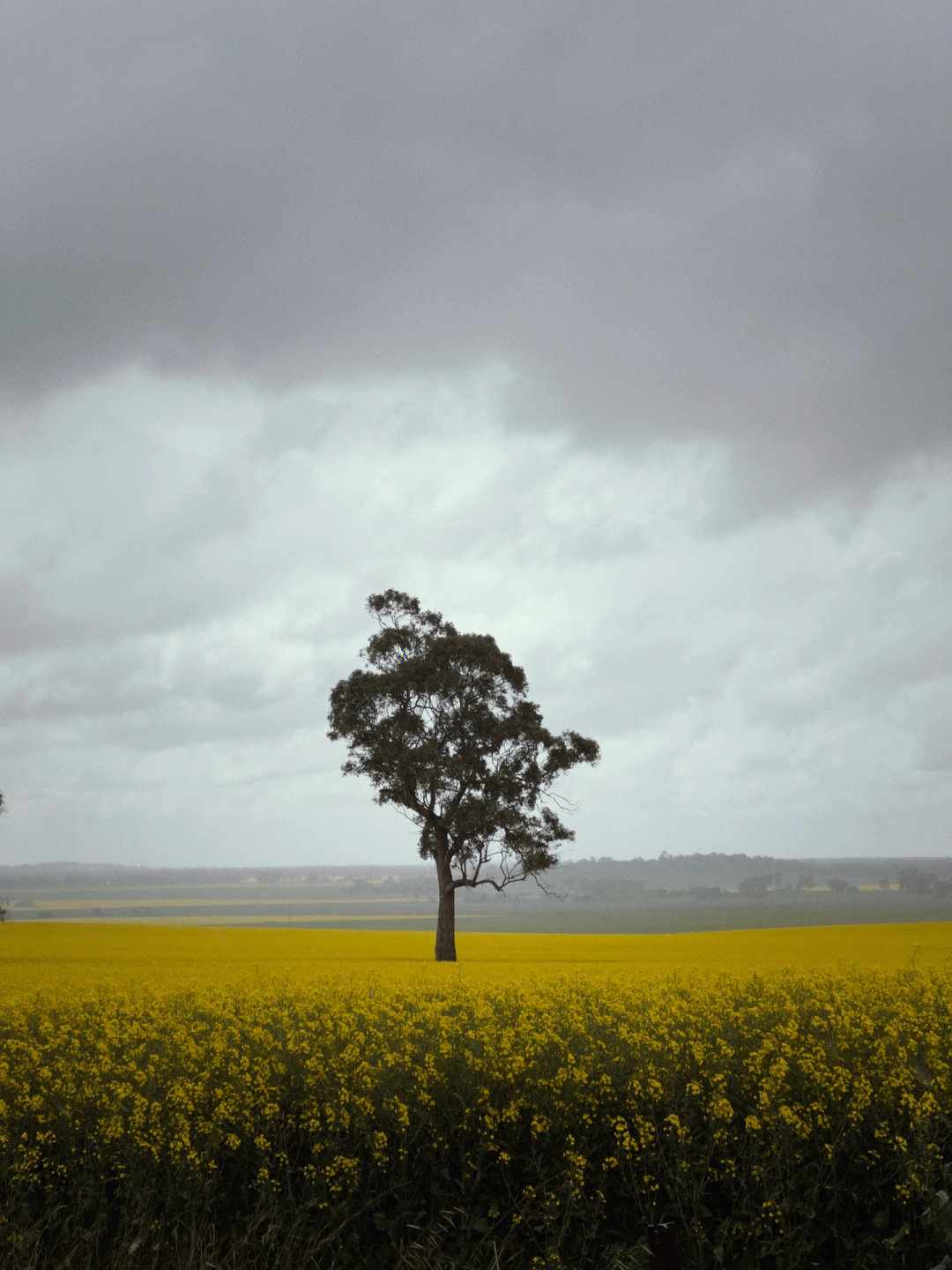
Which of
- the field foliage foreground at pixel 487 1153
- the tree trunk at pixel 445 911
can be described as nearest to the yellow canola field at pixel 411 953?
the tree trunk at pixel 445 911

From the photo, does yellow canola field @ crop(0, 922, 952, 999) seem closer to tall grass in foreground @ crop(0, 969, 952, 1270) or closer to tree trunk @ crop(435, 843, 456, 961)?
tree trunk @ crop(435, 843, 456, 961)

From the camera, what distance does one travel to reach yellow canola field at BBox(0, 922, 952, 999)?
21797 millimetres

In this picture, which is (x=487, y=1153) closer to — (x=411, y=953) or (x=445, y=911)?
(x=445, y=911)

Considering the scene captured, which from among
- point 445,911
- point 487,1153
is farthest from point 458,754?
point 487,1153

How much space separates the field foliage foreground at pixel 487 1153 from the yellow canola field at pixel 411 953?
24.8 feet

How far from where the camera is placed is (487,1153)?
24.4ft

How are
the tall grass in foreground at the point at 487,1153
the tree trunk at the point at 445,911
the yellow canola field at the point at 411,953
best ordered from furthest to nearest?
the tree trunk at the point at 445,911, the yellow canola field at the point at 411,953, the tall grass in foreground at the point at 487,1153

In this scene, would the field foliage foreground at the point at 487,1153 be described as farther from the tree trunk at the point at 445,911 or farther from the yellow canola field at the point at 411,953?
the tree trunk at the point at 445,911

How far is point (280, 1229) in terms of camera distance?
712 cm

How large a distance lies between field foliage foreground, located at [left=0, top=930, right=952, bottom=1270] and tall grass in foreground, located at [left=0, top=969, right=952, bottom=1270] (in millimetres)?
21

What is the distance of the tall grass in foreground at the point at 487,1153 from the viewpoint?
6949mm

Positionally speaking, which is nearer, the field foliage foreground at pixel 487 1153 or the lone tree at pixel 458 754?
the field foliage foreground at pixel 487 1153

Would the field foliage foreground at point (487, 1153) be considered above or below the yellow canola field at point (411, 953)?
above

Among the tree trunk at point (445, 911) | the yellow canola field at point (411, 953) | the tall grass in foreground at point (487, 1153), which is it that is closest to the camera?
the tall grass in foreground at point (487, 1153)
